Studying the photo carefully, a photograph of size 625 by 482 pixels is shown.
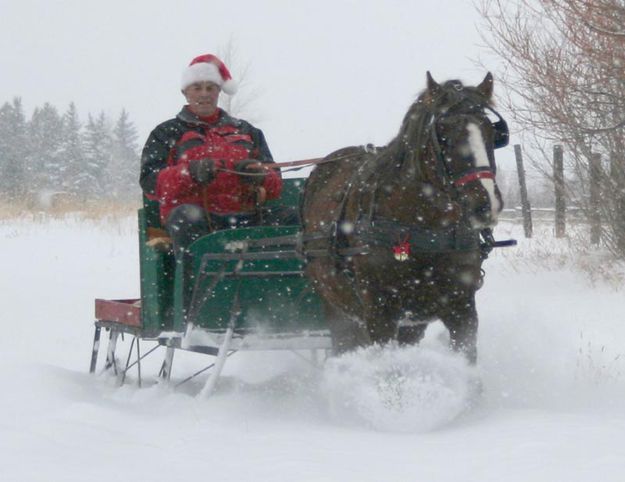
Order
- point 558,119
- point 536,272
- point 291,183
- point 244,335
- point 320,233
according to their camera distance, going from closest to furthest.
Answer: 1. point 320,233
2. point 244,335
3. point 291,183
4. point 558,119
5. point 536,272

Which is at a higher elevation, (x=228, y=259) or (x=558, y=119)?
(x=558, y=119)

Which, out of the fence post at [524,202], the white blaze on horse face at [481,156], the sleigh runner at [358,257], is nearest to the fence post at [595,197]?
the sleigh runner at [358,257]

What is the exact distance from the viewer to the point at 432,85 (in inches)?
184

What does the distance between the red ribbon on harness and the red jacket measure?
1.66 m

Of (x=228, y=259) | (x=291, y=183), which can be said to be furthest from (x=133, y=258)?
(x=228, y=259)

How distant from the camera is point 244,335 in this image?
19.5ft

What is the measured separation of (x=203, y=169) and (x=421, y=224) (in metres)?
1.55

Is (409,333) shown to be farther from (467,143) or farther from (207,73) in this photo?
(207,73)

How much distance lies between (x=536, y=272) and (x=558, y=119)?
107 inches

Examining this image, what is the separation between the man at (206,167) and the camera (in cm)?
603

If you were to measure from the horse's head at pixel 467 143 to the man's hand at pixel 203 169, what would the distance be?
154cm

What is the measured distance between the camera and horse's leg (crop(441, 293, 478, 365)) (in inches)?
195

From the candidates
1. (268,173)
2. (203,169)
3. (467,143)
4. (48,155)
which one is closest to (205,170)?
(203,169)

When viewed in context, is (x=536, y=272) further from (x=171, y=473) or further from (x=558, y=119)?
(x=171, y=473)
